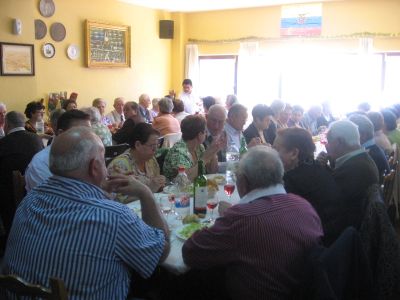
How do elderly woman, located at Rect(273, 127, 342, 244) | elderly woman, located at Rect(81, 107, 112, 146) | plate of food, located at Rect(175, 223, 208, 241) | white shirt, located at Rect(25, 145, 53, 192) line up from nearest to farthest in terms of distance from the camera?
plate of food, located at Rect(175, 223, 208, 241), elderly woman, located at Rect(273, 127, 342, 244), white shirt, located at Rect(25, 145, 53, 192), elderly woman, located at Rect(81, 107, 112, 146)

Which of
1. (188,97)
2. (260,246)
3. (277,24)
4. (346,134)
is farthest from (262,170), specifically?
(277,24)

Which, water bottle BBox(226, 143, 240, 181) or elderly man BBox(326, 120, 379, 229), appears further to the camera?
water bottle BBox(226, 143, 240, 181)

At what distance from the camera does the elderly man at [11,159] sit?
3.58 m

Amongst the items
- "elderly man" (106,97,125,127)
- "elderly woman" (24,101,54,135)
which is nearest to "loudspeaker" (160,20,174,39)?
"elderly man" (106,97,125,127)

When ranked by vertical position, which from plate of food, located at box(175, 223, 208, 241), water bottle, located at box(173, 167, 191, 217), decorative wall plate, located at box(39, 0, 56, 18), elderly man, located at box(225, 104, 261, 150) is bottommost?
plate of food, located at box(175, 223, 208, 241)

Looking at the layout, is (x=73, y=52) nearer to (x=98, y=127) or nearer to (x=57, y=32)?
(x=57, y=32)

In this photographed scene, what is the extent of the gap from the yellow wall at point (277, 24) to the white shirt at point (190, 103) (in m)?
0.92

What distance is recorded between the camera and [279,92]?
950 centimetres

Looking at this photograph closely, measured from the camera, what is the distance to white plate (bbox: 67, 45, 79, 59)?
7.70m

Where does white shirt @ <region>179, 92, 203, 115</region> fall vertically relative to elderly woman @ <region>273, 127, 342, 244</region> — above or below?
above

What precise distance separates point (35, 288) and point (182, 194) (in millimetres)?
1417

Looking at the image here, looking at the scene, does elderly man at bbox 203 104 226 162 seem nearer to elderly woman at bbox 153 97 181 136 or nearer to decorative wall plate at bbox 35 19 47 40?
elderly woman at bbox 153 97 181 136

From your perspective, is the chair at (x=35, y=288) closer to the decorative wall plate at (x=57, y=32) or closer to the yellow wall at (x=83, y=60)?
the yellow wall at (x=83, y=60)

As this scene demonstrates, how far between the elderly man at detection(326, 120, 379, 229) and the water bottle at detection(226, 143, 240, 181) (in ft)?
2.55
